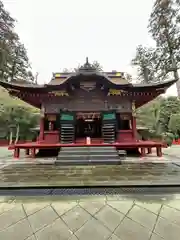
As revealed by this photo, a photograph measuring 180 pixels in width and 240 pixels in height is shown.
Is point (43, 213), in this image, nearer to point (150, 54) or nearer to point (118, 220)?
point (118, 220)

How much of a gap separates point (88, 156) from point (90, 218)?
3.74 meters

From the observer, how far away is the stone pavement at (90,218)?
1.75m

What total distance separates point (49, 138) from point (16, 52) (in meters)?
27.4

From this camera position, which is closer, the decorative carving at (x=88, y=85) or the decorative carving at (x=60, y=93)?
the decorative carving at (x=60, y=93)

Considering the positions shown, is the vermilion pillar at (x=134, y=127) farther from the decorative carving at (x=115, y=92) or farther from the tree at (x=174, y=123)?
the tree at (x=174, y=123)

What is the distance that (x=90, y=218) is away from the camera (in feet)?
6.57

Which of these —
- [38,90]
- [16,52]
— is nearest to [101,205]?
[38,90]

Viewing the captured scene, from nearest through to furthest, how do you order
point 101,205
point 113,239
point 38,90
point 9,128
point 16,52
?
point 113,239 < point 101,205 < point 38,90 < point 9,128 < point 16,52

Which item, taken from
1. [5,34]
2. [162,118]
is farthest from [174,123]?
[5,34]

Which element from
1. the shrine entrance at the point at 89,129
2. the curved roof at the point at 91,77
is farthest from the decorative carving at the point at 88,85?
the shrine entrance at the point at 89,129

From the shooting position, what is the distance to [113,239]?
5.52ft

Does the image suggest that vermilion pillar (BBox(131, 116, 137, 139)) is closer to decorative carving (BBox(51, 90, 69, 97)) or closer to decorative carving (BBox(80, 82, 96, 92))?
decorative carving (BBox(80, 82, 96, 92))

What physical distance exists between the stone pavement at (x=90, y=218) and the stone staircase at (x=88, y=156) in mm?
3003

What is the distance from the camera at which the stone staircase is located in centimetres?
543
